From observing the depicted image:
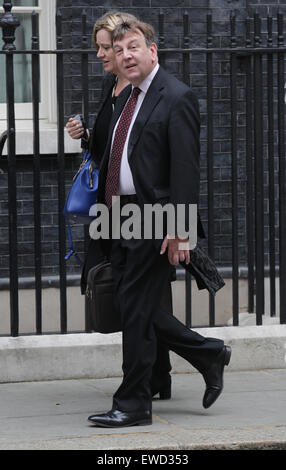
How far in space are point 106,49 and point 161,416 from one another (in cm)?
201

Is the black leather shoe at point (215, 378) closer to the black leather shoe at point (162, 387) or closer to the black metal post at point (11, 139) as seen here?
the black leather shoe at point (162, 387)

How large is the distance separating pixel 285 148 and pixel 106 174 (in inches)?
96.4

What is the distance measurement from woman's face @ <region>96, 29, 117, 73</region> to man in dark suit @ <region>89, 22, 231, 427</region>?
0.38 m

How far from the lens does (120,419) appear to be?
600 centimetres

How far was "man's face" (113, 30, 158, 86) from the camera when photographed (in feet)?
19.6

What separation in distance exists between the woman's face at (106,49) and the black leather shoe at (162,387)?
5.76ft

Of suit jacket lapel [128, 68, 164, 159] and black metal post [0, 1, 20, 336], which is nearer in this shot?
suit jacket lapel [128, 68, 164, 159]

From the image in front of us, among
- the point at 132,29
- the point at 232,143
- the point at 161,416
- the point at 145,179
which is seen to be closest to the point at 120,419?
the point at 161,416

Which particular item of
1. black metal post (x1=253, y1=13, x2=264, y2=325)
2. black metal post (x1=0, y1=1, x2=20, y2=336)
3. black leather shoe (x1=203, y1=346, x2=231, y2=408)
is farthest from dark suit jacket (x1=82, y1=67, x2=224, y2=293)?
black metal post (x1=253, y1=13, x2=264, y2=325)

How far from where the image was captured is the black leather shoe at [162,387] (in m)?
6.64

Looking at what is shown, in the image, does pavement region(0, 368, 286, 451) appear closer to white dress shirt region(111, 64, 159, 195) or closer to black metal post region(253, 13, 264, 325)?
black metal post region(253, 13, 264, 325)

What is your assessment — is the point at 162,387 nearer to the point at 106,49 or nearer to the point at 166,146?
the point at 166,146

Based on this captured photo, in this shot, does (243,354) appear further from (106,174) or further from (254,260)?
(106,174)

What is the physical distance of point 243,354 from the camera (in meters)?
7.59
